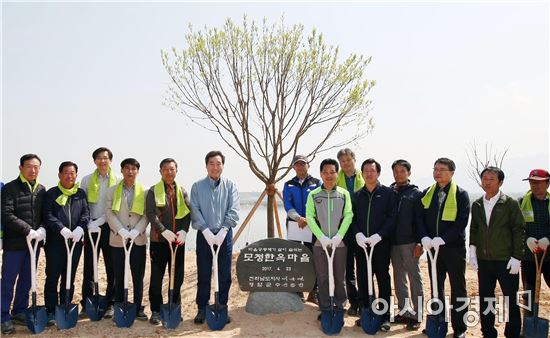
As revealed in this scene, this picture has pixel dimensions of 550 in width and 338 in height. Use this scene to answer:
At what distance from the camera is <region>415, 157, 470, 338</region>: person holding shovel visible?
496 centimetres

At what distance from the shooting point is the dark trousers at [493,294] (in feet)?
15.9

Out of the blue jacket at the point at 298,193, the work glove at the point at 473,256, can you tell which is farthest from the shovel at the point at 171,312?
the work glove at the point at 473,256

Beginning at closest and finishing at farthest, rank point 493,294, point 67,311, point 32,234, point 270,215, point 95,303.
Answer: point 493,294
point 32,234
point 67,311
point 95,303
point 270,215

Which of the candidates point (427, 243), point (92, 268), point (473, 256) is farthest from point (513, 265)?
point (92, 268)


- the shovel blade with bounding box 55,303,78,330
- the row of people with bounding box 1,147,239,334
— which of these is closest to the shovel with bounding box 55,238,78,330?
the shovel blade with bounding box 55,303,78,330

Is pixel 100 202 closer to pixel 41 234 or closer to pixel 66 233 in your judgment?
pixel 66 233

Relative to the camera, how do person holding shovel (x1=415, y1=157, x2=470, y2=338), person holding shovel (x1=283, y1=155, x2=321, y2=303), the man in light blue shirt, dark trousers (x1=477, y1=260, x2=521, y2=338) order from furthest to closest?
person holding shovel (x1=283, y1=155, x2=321, y2=303) → the man in light blue shirt → person holding shovel (x1=415, y1=157, x2=470, y2=338) → dark trousers (x1=477, y1=260, x2=521, y2=338)

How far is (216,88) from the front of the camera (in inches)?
311

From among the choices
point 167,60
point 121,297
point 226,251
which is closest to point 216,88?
point 167,60

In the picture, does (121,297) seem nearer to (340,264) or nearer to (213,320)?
(213,320)

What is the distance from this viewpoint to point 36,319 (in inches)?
206

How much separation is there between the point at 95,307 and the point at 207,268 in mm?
1482

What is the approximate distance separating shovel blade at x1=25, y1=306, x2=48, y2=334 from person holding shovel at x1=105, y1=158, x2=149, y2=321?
2.61 feet

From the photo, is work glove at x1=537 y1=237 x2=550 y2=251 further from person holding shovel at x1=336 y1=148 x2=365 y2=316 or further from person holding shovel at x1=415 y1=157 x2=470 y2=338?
person holding shovel at x1=336 y1=148 x2=365 y2=316
